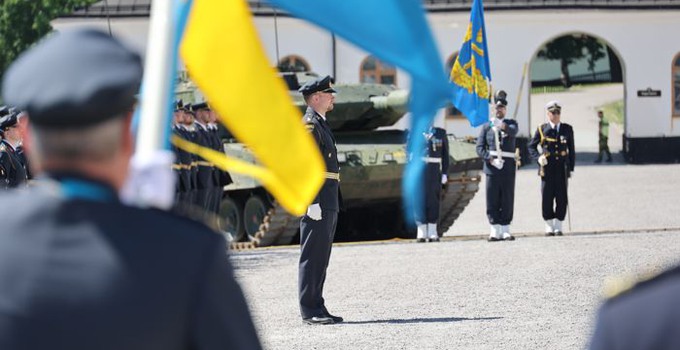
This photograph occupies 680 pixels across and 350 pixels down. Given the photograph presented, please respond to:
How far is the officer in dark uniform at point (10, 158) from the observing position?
15.5 metres

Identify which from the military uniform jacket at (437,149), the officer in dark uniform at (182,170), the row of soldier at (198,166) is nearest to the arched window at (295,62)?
the row of soldier at (198,166)

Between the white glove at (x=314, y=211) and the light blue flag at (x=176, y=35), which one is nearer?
the light blue flag at (x=176, y=35)

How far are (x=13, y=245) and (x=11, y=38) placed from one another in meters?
31.7

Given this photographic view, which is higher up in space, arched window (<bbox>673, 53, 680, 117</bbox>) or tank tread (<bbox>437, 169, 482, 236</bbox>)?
arched window (<bbox>673, 53, 680, 117</bbox>)

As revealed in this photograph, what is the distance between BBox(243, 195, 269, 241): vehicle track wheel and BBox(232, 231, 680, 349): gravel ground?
133 cm

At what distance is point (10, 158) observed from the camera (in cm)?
1562

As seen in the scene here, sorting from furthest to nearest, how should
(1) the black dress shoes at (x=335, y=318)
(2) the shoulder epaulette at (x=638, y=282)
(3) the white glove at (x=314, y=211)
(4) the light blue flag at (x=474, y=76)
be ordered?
1. (4) the light blue flag at (x=474, y=76)
2. (1) the black dress shoes at (x=335, y=318)
3. (3) the white glove at (x=314, y=211)
4. (2) the shoulder epaulette at (x=638, y=282)

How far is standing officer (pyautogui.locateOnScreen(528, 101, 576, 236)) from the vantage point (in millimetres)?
18812

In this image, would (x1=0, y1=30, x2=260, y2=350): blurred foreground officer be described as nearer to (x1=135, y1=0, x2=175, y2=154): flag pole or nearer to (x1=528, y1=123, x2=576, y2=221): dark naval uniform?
(x1=135, y1=0, x2=175, y2=154): flag pole

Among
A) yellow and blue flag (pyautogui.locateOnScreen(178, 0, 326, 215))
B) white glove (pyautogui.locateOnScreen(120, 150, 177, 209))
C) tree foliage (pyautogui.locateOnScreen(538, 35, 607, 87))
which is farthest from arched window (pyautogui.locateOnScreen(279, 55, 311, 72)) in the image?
white glove (pyautogui.locateOnScreen(120, 150, 177, 209))

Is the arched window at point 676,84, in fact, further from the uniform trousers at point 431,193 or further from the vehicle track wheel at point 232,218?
the vehicle track wheel at point 232,218

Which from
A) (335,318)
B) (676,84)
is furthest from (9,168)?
(676,84)

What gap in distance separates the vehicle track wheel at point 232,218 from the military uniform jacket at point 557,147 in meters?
4.18

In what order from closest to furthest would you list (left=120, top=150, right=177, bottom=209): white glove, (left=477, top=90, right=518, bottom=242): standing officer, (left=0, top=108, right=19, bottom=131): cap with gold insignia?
(left=120, top=150, right=177, bottom=209): white glove, (left=0, top=108, right=19, bottom=131): cap with gold insignia, (left=477, top=90, right=518, bottom=242): standing officer
